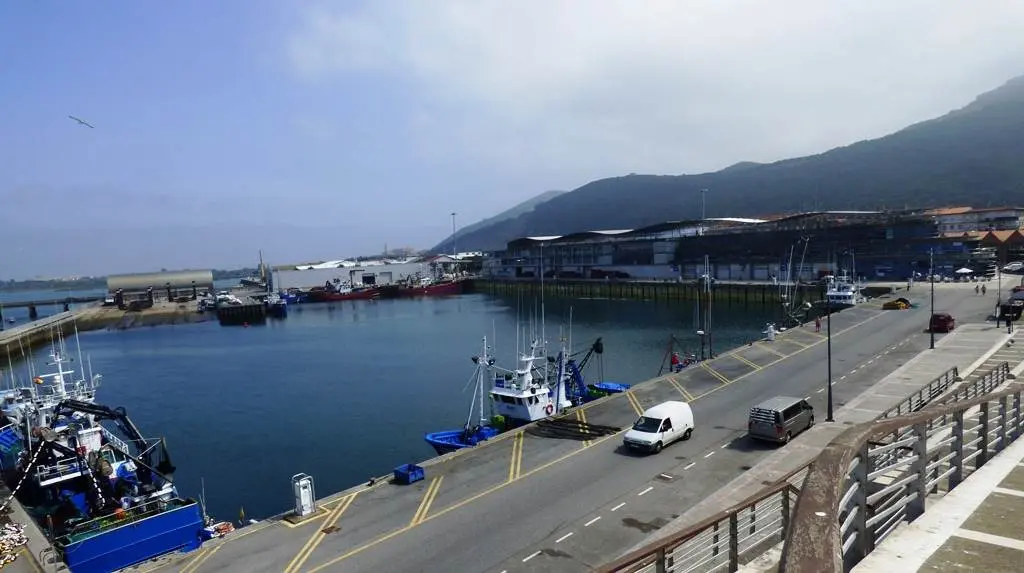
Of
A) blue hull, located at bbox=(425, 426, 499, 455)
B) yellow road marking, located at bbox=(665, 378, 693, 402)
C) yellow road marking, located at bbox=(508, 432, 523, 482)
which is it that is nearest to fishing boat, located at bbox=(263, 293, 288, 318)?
blue hull, located at bbox=(425, 426, 499, 455)

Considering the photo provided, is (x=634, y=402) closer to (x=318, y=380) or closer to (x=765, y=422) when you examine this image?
(x=765, y=422)

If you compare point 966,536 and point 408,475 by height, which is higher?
point 966,536

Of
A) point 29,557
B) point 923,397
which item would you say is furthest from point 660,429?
point 29,557

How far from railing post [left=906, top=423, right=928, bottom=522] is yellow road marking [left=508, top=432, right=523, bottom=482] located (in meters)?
15.6

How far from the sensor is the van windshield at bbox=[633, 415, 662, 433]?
2267 centimetres

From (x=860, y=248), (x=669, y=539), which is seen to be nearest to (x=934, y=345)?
(x=669, y=539)

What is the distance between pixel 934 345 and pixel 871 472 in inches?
1619

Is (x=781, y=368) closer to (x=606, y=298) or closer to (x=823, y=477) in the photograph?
(x=823, y=477)

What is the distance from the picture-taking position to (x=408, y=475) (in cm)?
2103

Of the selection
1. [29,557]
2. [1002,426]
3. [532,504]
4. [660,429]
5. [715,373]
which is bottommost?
[715,373]

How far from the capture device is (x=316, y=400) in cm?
4831

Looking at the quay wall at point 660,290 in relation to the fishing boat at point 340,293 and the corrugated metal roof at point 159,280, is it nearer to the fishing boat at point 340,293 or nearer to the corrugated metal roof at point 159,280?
the fishing boat at point 340,293

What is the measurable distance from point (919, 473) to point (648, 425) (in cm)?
1677

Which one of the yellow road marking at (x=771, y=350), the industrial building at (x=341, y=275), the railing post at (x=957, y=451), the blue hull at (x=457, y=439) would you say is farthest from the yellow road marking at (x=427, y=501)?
the industrial building at (x=341, y=275)
